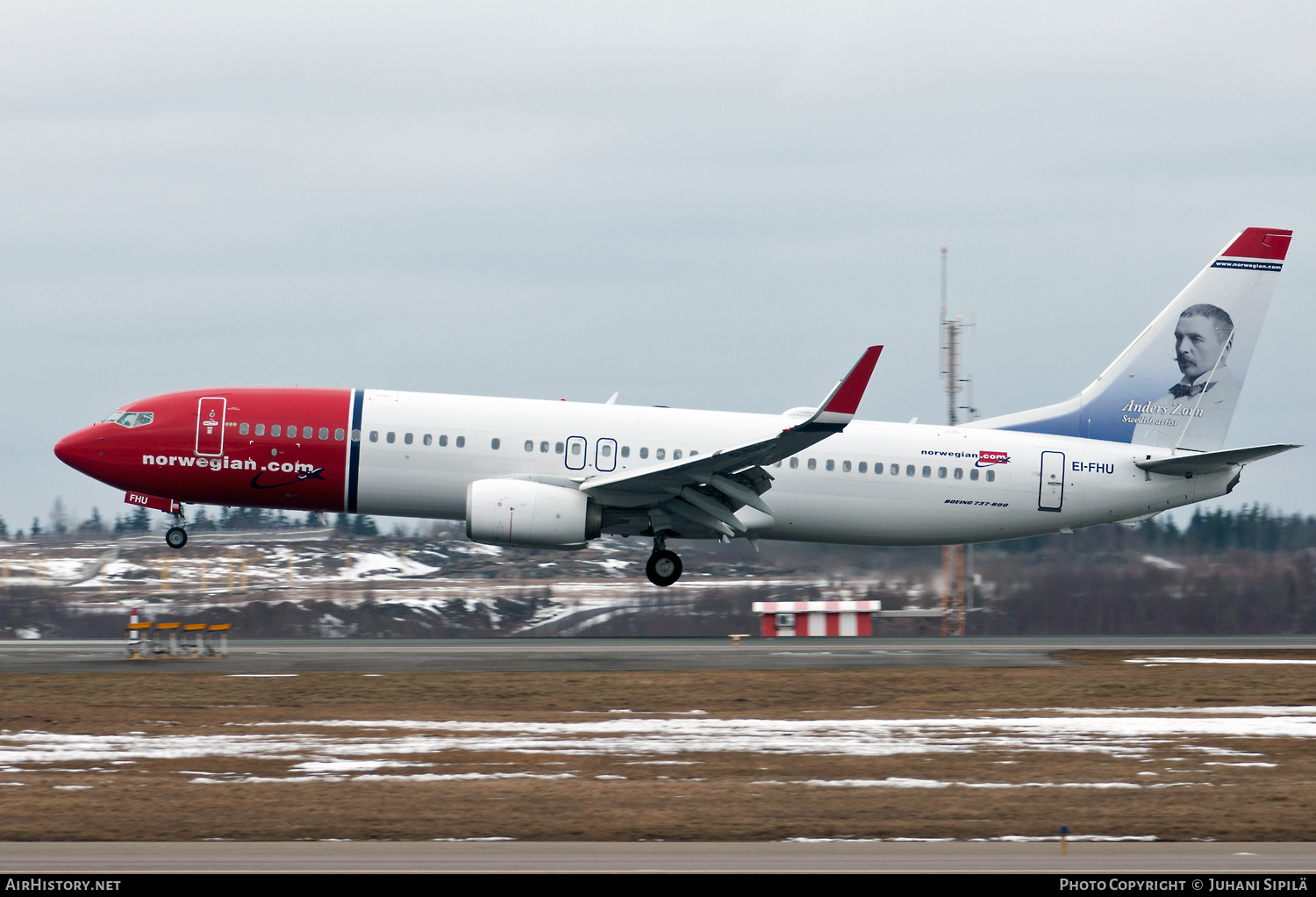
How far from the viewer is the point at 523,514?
2991 cm

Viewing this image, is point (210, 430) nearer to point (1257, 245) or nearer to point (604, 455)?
point (604, 455)

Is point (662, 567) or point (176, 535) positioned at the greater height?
point (176, 535)

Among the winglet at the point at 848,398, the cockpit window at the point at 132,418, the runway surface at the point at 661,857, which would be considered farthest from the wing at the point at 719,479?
the runway surface at the point at 661,857

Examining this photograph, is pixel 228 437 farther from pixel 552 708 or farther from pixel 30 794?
pixel 30 794

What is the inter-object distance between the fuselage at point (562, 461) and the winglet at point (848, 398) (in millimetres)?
3812

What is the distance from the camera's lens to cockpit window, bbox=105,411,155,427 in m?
31.2

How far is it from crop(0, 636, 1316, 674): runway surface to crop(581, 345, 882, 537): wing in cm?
282

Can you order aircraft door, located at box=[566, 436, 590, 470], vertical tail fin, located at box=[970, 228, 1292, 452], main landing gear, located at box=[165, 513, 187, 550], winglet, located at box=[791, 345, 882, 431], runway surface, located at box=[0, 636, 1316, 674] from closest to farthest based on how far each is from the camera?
runway surface, located at box=[0, 636, 1316, 674] → winglet, located at box=[791, 345, 882, 431] → aircraft door, located at box=[566, 436, 590, 470] → main landing gear, located at box=[165, 513, 187, 550] → vertical tail fin, located at box=[970, 228, 1292, 452]

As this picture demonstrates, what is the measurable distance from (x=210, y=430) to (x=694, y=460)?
33.7 feet

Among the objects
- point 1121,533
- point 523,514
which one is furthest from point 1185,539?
point 523,514

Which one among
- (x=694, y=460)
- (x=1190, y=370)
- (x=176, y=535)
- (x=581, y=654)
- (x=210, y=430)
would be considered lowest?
(x=581, y=654)

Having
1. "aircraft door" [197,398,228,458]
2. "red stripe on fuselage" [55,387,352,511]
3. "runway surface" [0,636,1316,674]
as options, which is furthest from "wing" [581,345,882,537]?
"aircraft door" [197,398,228,458]

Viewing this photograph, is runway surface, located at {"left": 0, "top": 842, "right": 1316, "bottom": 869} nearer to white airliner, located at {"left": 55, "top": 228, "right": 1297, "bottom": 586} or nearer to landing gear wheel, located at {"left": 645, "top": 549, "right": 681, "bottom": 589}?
white airliner, located at {"left": 55, "top": 228, "right": 1297, "bottom": 586}
